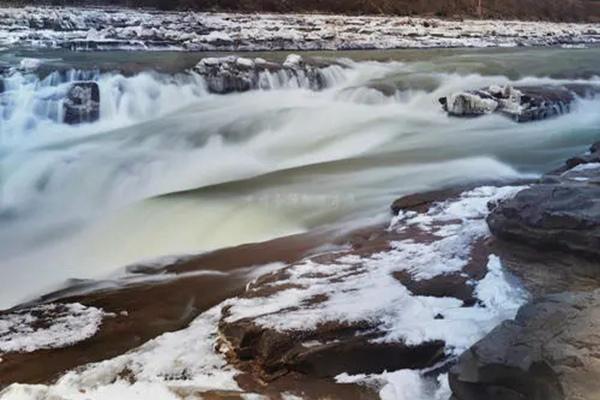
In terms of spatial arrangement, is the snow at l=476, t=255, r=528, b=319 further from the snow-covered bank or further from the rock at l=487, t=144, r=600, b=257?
the snow-covered bank

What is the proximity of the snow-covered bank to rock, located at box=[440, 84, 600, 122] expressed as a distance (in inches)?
271

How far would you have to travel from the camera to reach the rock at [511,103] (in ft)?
34.2

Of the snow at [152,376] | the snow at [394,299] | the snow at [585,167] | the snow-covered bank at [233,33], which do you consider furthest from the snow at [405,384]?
the snow-covered bank at [233,33]

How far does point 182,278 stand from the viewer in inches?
198

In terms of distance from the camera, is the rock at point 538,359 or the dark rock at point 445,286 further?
the dark rock at point 445,286

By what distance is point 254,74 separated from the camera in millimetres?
11719

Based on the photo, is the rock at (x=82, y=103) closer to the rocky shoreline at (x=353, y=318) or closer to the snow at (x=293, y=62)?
the snow at (x=293, y=62)

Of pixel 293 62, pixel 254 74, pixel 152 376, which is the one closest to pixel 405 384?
pixel 152 376

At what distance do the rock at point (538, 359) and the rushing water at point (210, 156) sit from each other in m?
3.30

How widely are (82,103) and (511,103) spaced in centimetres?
696

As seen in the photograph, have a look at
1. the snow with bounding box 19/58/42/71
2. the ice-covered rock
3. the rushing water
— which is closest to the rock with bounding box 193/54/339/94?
the rushing water

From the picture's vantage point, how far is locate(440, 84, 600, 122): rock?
1042 centimetres

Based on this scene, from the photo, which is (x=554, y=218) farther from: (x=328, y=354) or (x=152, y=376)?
(x=152, y=376)

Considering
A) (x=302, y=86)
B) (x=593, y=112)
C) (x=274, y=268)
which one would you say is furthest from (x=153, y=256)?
(x=593, y=112)
